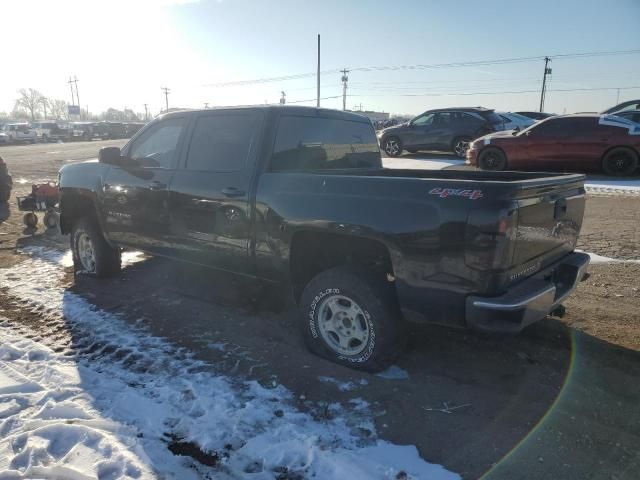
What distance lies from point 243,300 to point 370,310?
6.80ft

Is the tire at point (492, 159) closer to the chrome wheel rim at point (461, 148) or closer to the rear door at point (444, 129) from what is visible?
the chrome wheel rim at point (461, 148)

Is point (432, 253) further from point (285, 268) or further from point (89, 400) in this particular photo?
point (89, 400)

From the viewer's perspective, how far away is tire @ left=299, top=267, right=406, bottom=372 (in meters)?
3.27

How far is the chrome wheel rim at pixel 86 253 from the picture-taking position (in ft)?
18.4

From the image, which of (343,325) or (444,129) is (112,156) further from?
(444,129)

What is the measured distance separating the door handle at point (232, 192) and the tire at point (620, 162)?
442 inches

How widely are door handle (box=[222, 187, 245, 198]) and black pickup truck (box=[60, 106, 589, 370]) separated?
12mm

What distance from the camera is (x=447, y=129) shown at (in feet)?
51.8

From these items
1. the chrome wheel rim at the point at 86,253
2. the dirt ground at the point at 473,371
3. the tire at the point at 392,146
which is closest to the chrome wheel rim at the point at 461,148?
the tire at the point at 392,146

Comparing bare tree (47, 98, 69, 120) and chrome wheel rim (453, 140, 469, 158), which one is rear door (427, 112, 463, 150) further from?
bare tree (47, 98, 69, 120)

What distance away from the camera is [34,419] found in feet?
9.58

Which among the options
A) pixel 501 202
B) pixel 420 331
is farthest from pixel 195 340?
pixel 501 202

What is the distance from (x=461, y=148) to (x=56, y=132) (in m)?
42.7

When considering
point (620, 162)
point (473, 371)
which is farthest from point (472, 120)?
point (473, 371)
